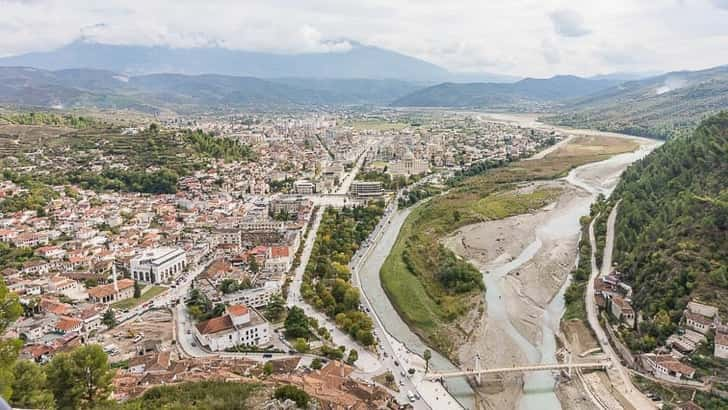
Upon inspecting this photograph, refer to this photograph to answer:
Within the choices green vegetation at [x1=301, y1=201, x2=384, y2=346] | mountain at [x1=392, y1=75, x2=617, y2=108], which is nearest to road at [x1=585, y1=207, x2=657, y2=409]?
green vegetation at [x1=301, y1=201, x2=384, y2=346]

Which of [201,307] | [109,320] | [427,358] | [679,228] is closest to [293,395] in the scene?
[427,358]

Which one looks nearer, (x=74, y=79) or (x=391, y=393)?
(x=391, y=393)

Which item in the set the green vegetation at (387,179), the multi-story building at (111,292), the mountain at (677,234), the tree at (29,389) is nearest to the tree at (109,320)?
the multi-story building at (111,292)

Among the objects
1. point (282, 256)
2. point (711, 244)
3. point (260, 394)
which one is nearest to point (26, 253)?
point (282, 256)

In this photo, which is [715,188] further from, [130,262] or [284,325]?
[130,262]

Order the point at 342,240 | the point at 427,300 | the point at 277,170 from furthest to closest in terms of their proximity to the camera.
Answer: the point at 277,170, the point at 342,240, the point at 427,300

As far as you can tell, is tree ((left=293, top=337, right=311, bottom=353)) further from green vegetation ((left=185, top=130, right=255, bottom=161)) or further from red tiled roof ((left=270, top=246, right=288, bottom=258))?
green vegetation ((left=185, top=130, right=255, bottom=161))

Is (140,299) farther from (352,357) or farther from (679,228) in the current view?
(679,228)
